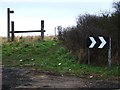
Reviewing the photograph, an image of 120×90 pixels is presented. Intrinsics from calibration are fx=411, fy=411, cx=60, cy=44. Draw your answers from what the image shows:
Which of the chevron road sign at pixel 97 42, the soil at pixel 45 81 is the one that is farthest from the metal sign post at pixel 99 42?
the soil at pixel 45 81

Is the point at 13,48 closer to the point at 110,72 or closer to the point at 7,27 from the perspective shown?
the point at 7,27

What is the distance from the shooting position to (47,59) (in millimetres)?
19359

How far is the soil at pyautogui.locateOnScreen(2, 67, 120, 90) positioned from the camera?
12315 mm

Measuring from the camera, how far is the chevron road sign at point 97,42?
1653 cm

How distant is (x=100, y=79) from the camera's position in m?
14.0

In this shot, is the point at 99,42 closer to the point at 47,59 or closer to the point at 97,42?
the point at 97,42

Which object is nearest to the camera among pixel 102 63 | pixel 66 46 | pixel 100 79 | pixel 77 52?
pixel 100 79

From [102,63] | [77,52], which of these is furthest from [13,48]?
[102,63]

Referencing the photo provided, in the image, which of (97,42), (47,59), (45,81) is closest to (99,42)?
(97,42)

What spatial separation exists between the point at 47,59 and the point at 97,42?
352 cm

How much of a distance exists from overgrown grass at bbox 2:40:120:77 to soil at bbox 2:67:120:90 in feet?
3.41

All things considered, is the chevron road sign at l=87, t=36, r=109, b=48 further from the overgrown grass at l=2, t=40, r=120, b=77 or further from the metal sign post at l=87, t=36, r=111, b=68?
the overgrown grass at l=2, t=40, r=120, b=77

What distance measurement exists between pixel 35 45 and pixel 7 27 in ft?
15.4

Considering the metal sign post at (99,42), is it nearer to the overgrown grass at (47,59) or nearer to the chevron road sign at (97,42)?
the chevron road sign at (97,42)
